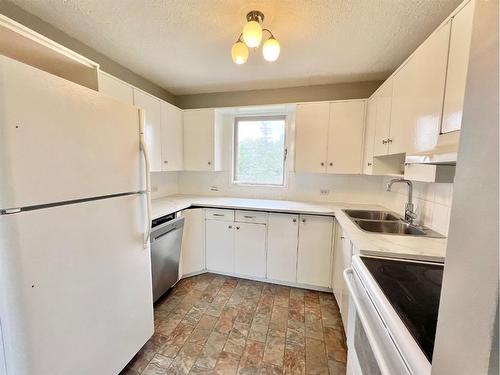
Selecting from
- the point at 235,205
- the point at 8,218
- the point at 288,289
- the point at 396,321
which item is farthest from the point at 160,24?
the point at 288,289

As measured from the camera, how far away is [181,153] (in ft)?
9.39

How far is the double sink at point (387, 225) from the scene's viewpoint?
64.2 inches

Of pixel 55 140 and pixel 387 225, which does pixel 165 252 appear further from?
pixel 387 225

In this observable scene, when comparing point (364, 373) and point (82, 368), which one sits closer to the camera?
point (364, 373)

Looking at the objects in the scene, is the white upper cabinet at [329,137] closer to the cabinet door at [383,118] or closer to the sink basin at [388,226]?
the cabinet door at [383,118]

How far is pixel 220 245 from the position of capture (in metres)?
2.57

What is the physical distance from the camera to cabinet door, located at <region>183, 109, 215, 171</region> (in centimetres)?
278

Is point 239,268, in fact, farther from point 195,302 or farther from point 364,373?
point 364,373

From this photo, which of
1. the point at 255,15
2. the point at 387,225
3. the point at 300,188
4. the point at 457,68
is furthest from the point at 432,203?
the point at 255,15

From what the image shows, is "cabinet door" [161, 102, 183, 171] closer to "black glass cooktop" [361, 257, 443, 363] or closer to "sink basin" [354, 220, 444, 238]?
"sink basin" [354, 220, 444, 238]

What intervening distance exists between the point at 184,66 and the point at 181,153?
105cm

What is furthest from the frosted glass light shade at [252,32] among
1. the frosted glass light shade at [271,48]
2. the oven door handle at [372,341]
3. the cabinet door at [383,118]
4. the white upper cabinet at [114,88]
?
the oven door handle at [372,341]

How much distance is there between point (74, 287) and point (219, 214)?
1.58 metres

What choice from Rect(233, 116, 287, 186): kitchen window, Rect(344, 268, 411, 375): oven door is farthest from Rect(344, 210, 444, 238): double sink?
Rect(233, 116, 287, 186): kitchen window
